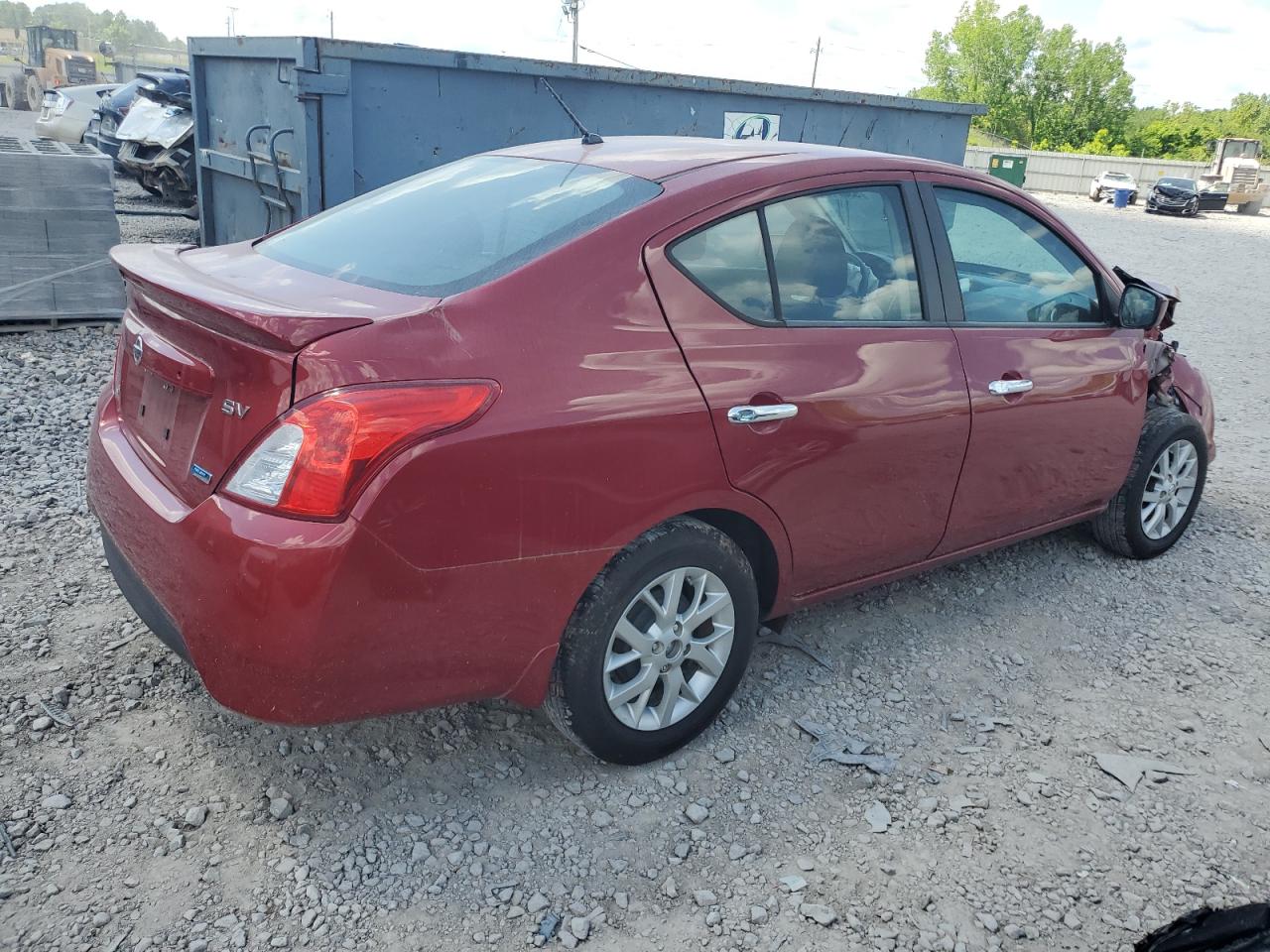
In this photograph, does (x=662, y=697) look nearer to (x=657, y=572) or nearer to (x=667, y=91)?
(x=657, y=572)

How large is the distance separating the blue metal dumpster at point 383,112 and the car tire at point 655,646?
4.21 m

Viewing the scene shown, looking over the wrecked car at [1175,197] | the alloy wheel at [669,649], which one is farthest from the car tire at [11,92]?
the alloy wheel at [669,649]

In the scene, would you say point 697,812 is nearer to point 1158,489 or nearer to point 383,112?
point 1158,489

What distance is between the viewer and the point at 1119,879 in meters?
2.62

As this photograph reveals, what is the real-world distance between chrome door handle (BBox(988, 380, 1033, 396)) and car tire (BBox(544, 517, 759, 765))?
1.17 metres

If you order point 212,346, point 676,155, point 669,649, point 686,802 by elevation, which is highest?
point 676,155

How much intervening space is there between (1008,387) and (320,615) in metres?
2.42

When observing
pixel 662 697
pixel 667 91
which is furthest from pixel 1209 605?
pixel 667 91

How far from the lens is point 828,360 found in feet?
9.92

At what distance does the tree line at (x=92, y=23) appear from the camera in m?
153

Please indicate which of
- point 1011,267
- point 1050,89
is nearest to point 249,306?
point 1011,267

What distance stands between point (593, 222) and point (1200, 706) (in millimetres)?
2571

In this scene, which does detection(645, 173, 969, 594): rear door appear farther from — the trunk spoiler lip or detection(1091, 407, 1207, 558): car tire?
detection(1091, 407, 1207, 558): car tire

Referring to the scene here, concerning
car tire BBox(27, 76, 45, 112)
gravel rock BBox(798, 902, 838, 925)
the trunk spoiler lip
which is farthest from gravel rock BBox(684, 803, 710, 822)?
car tire BBox(27, 76, 45, 112)
